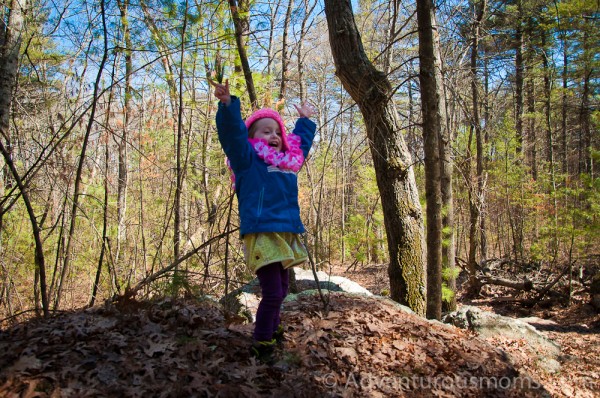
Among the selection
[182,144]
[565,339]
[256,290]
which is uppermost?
[182,144]

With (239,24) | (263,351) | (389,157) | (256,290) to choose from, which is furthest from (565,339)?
(239,24)

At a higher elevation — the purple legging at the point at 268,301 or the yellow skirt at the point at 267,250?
the yellow skirt at the point at 267,250

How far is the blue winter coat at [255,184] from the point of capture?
98.3 inches

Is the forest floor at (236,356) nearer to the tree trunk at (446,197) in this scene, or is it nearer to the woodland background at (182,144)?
the woodland background at (182,144)

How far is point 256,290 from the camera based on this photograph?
662cm

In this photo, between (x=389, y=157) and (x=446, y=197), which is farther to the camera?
(x=446, y=197)

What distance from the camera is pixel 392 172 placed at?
4.34 metres

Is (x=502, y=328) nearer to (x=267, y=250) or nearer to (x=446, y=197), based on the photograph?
(x=446, y=197)

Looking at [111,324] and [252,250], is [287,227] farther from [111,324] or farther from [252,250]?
[111,324]

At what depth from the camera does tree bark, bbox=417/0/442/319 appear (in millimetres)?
3588

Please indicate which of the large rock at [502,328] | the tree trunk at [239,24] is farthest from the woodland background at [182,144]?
the large rock at [502,328]

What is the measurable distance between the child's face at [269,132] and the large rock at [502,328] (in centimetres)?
385

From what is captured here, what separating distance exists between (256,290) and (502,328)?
3.84 meters

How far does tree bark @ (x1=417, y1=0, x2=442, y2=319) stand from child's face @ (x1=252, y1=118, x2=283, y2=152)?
5.24 feet
